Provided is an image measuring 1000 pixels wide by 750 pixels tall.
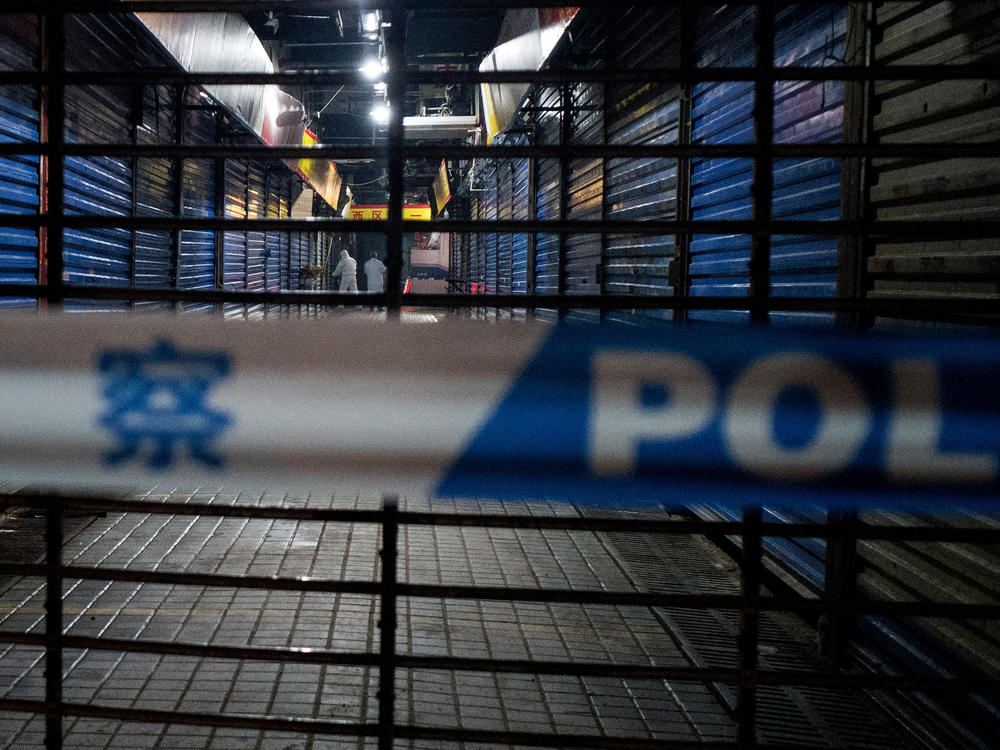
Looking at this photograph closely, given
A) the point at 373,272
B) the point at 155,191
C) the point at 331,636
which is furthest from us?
the point at 373,272

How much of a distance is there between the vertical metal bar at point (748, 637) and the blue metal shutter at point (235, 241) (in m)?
12.5

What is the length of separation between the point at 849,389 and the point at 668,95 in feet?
19.9

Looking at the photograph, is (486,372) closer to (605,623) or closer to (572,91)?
(605,623)

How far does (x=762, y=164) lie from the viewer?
250 cm

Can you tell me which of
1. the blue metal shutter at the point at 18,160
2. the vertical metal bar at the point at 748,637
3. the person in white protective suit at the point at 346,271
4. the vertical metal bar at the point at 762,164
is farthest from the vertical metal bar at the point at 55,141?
the person in white protective suit at the point at 346,271

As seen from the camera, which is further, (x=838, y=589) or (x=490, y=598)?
(x=838, y=589)

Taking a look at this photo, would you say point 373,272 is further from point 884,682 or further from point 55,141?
point 884,682

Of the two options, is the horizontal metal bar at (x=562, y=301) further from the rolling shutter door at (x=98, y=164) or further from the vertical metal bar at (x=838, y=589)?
the rolling shutter door at (x=98, y=164)

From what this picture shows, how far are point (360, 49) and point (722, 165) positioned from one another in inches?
484

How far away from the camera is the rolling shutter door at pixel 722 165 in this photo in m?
6.13

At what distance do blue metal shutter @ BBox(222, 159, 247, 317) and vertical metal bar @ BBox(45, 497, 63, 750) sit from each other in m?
11.5

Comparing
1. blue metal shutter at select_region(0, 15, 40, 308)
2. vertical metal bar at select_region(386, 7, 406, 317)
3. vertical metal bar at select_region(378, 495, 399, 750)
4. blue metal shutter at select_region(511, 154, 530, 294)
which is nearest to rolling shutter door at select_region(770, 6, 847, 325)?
vertical metal bar at select_region(386, 7, 406, 317)

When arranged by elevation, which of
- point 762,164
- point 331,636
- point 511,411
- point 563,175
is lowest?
point 331,636

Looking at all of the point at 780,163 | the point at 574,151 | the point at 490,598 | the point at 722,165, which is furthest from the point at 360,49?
the point at 490,598
